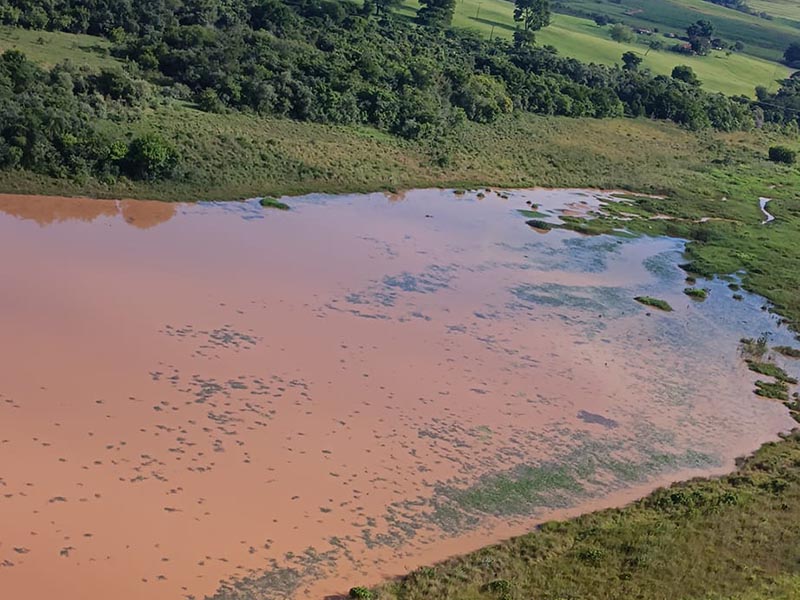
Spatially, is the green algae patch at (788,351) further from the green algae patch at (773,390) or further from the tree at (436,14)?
the tree at (436,14)

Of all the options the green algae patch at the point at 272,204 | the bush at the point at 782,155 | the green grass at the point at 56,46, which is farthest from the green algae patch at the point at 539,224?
the bush at the point at 782,155

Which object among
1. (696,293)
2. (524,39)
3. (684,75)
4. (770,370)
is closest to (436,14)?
(524,39)

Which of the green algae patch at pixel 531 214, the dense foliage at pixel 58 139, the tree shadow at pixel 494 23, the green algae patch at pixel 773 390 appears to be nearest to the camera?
the green algae patch at pixel 773 390

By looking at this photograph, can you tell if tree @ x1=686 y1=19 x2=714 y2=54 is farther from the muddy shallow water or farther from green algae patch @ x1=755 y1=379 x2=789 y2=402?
green algae patch @ x1=755 y1=379 x2=789 y2=402

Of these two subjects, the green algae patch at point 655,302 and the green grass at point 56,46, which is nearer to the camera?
the green algae patch at point 655,302

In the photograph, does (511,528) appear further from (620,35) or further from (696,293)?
(620,35)

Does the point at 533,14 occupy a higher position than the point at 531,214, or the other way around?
the point at 533,14
